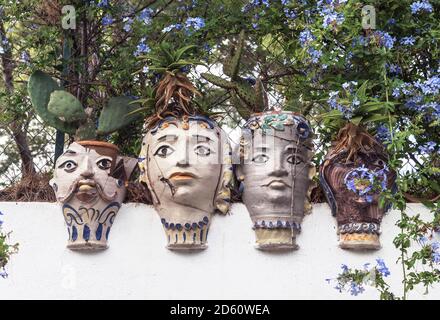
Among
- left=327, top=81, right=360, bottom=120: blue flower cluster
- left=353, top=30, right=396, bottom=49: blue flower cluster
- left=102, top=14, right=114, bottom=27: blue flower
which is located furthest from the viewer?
left=102, top=14, right=114, bottom=27: blue flower

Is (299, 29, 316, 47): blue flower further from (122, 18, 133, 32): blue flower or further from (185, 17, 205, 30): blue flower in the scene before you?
(122, 18, 133, 32): blue flower

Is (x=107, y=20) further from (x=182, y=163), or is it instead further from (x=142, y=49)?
(x=182, y=163)

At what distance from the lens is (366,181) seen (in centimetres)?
542

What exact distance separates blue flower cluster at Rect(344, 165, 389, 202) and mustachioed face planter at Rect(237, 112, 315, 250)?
0.30 metres

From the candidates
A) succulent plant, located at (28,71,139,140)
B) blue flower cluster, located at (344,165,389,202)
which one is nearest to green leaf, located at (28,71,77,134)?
succulent plant, located at (28,71,139,140)

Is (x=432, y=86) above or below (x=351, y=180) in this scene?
above

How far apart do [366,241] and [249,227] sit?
670 millimetres

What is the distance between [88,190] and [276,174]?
1.07 meters

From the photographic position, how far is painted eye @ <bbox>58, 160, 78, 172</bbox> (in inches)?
237

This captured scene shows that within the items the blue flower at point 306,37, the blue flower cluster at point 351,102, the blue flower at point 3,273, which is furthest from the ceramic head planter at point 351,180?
the blue flower at point 3,273

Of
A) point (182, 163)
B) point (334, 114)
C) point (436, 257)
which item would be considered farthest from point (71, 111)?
point (436, 257)

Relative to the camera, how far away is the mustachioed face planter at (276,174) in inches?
233

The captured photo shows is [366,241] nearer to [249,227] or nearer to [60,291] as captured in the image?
[249,227]

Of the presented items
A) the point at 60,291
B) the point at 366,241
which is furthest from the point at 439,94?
the point at 60,291
